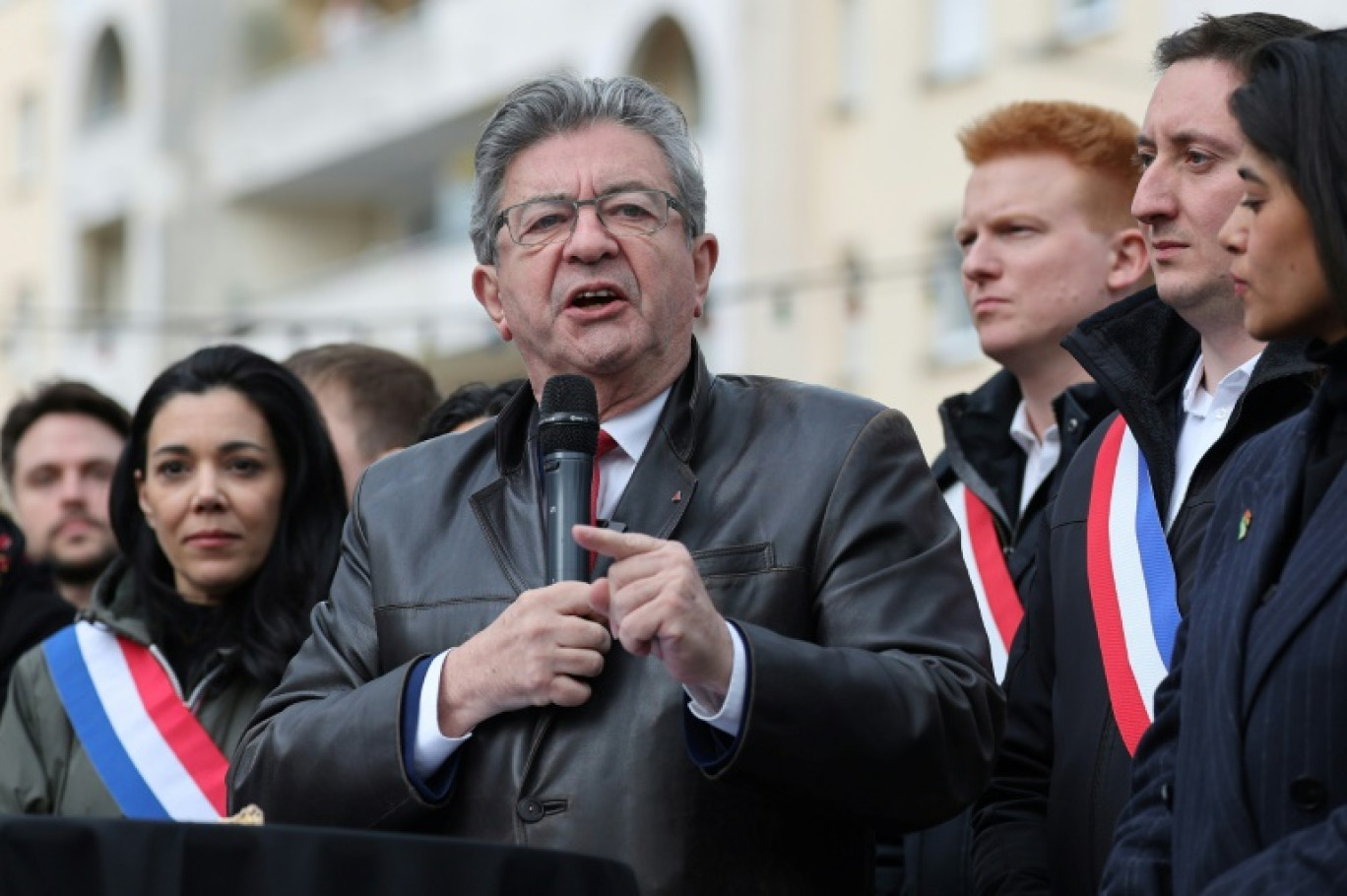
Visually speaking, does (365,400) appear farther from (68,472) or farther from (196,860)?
(196,860)

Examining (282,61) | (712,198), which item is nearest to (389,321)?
(712,198)

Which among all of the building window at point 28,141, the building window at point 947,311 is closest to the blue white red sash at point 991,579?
the building window at point 947,311

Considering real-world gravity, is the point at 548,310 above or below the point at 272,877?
above

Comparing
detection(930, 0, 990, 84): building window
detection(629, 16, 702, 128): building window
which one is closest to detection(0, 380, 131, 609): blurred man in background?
detection(930, 0, 990, 84): building window

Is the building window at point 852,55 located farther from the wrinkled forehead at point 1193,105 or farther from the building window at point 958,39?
the wrinkled forehead at point 1193,105

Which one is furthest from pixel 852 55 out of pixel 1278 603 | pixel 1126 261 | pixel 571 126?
pixel 1278 603

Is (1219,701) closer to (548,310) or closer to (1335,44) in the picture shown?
(1335,44)

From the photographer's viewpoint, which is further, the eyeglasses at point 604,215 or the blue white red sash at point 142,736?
the blue white red sash at point 142,736

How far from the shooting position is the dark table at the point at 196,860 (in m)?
3.86

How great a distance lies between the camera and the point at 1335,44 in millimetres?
4160

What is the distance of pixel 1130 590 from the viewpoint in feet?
17.1

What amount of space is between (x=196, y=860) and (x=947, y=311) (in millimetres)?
19620

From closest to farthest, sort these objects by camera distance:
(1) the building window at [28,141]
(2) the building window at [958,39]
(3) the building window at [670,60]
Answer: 1. (2) the building window at [958,39]
2. (3) the building window at [670,60]
3. (1) the building window at [28,141]

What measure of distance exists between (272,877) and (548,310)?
148 cm
